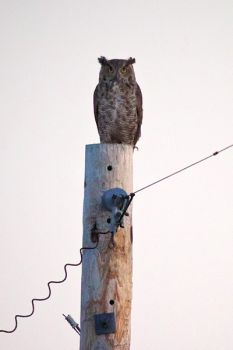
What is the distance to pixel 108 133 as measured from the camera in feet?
29.6

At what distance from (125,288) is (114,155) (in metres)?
0.80

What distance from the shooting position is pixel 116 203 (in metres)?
4.27

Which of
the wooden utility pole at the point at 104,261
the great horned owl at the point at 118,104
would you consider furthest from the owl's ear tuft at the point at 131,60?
the wooden utility pole at the point at 104,261

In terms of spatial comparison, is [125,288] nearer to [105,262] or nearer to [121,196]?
[105,262]

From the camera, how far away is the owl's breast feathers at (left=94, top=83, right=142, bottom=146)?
8.98 meters

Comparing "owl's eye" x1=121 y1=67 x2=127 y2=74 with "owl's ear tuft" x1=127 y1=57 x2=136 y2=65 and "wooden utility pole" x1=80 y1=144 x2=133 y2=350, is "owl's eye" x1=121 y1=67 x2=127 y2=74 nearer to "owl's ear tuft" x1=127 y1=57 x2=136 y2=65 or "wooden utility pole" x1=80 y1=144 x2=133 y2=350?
"owl's ear tuft" x1=127 y1=57 x2=136 y2=65

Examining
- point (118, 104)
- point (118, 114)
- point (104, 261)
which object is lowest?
point (104, 261)

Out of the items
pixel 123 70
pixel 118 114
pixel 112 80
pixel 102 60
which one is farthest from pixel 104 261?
pixel 102 60

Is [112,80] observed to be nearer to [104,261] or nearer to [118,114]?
[118,114]

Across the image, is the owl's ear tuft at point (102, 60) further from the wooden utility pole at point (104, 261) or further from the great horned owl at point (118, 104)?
the wooden utility pole at point (104, 261)

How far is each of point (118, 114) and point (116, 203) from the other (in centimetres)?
481

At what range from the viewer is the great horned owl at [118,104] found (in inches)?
354

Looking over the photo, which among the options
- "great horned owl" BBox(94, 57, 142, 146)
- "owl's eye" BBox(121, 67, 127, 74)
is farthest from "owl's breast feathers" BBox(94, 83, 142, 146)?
"owl's eye" BBox(121, 67, 127, 74)

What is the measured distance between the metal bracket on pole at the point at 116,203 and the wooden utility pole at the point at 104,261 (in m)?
0.04
